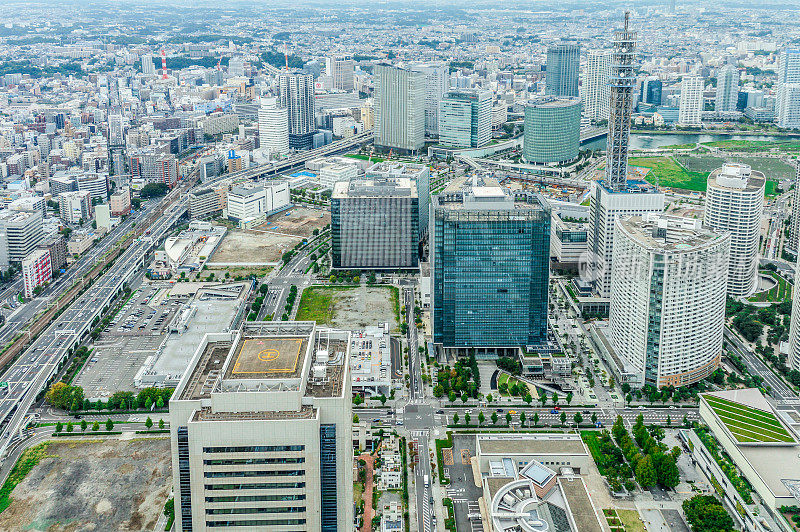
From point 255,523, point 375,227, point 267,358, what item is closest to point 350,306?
point 375,227

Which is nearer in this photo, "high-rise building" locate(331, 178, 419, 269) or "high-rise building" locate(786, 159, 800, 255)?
"high-rise building" locate(331, 178, 419, 269)

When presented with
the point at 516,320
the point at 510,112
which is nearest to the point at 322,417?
the point at 516,320

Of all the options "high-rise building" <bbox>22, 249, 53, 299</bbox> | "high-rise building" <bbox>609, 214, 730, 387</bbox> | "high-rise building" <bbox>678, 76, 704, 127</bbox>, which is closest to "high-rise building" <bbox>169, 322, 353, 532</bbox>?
"high-rise building" <bbox>609, 214, 730, 387</bbox>

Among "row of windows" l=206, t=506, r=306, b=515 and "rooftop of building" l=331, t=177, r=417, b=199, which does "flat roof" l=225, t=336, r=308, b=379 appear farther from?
"rooftop of building" l=331, t=177, r=417, b=199

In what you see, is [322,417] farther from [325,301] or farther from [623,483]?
[325,301]

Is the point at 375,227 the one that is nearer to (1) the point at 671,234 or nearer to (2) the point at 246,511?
(1) the point at 671,234

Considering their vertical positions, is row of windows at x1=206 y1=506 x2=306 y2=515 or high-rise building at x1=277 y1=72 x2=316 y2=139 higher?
high-rise building at x1=277 y1=72 x2=316 y2=139
